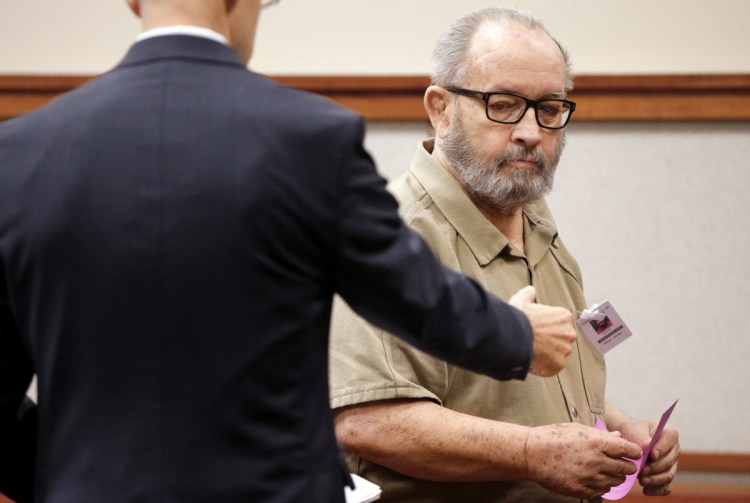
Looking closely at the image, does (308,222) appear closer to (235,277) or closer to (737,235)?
(235,277)

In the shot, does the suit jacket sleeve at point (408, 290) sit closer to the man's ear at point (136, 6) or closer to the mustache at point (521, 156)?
the man's ear at point (136, 6)

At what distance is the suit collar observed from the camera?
3.46ft

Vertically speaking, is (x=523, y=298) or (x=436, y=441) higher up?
(x=523, y=298)

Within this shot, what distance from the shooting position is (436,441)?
1612 mm

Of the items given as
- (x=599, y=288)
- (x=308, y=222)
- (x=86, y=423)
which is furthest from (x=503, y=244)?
(x=599, y=288)

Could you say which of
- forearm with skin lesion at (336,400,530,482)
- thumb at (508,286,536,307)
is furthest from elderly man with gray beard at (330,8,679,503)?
thumb at (508,286,536,307)

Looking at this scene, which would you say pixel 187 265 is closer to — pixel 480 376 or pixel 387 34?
pixel 480 376

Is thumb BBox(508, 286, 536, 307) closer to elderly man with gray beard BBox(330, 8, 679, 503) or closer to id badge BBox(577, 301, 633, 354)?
elderly man with gray beard BBox(330, 8, 679, 503)

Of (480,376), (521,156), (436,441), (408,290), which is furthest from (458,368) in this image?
(408,290)

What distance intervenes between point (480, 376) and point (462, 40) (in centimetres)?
63

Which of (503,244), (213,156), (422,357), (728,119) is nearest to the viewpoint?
(213,156)

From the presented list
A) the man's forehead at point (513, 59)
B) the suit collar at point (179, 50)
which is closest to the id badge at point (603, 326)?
the man's forehead at point (513, 59)

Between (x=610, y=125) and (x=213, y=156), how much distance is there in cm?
240

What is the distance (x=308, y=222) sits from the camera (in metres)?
1.03
